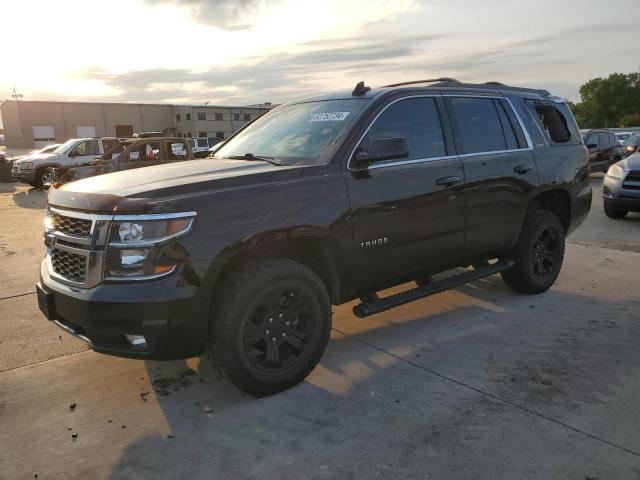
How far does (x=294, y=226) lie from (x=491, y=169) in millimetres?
2210

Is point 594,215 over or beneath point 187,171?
beneath

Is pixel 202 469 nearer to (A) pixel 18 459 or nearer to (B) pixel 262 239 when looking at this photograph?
(A) pixel 18 459

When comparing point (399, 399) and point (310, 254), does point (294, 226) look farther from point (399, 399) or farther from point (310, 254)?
point (399, 399)

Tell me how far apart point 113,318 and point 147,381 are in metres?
0.96

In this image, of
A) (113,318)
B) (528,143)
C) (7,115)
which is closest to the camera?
(113,318)

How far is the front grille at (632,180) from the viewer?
964cm

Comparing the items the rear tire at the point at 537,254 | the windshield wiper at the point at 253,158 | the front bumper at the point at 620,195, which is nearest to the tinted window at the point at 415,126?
the windshield wiper at the point at 253,158

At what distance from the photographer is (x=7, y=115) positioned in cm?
A: 6538

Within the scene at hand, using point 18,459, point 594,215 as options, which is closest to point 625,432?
point 18,459

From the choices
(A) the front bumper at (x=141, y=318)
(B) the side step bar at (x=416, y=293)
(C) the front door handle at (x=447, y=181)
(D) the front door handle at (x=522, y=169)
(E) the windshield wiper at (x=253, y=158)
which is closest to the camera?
(A) the front bumper at (x=141, y=318)

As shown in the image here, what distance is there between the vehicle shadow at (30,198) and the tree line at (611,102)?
69.6 meters

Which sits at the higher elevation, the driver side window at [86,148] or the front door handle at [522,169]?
the front door handle at [522,169]

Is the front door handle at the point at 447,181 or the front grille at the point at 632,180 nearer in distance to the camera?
the front door handle at the point at 447,181

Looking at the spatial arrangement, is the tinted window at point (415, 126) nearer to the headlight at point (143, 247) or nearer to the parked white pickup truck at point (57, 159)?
the headlight at point (143, 247)
